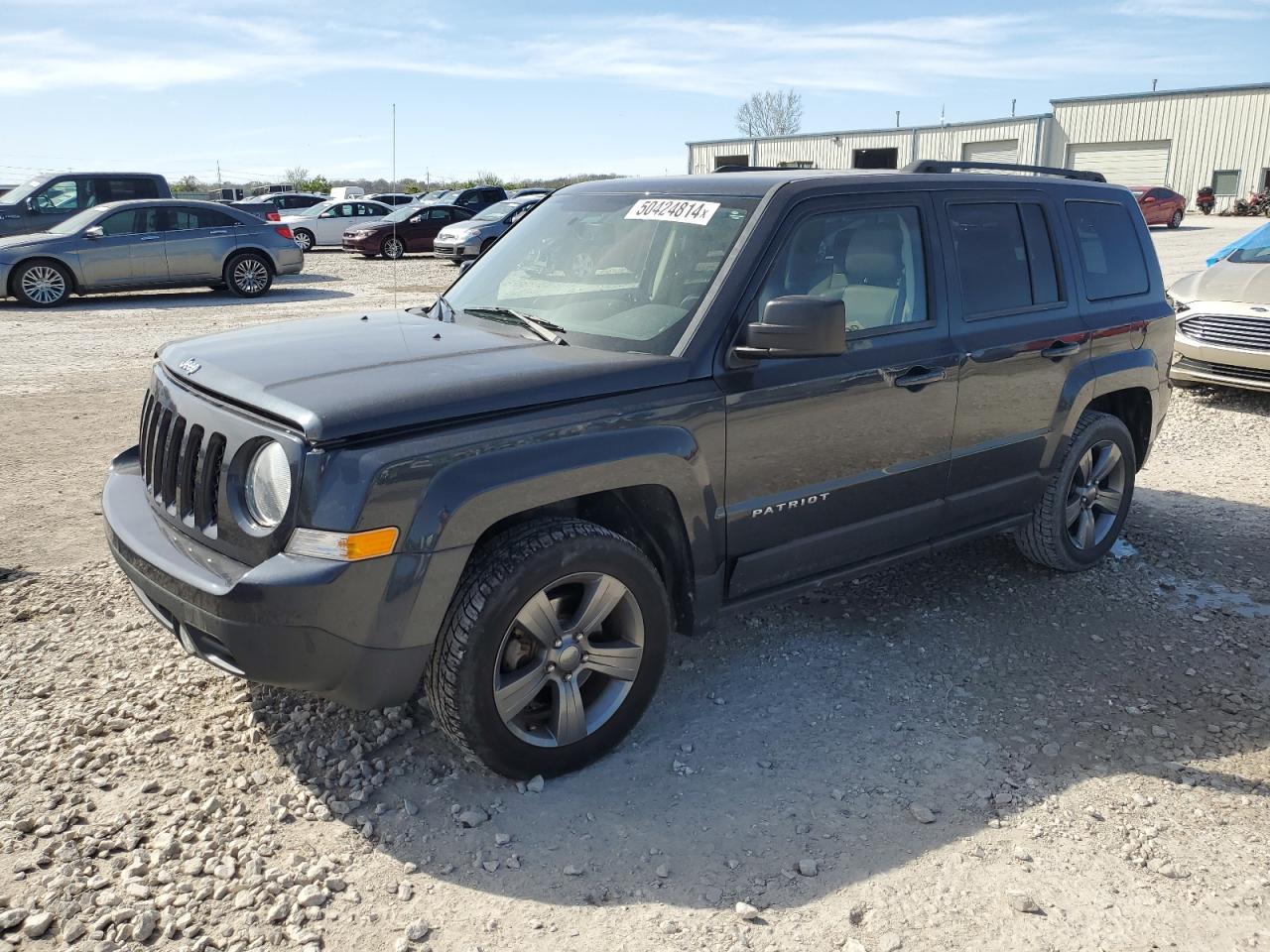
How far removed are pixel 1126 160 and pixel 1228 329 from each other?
46047mm

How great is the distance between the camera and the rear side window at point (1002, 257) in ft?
14.5

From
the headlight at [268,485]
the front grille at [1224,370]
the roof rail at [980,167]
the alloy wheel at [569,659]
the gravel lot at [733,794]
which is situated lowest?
the gravel lot at [733,794]

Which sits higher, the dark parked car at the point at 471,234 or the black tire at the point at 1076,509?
the dark parked car at the point at 471,234

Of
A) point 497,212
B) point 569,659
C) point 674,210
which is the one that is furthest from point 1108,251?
point 497,212

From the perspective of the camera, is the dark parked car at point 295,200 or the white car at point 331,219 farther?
the dark parked car at point 295,200

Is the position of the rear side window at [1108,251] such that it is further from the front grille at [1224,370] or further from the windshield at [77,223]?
the windshield at [77,223]

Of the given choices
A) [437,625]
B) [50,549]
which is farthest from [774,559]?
[50,549]

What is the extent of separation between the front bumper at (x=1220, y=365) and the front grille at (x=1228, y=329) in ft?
0.13

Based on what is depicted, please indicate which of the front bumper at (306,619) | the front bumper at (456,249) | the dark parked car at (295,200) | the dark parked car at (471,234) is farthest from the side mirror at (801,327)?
the dark parked car at (295,200)

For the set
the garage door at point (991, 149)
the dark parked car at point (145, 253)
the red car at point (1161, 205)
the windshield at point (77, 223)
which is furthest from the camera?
the garage door at point (991, 149)

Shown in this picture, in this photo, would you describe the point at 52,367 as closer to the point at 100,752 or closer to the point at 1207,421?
the point at 100,752

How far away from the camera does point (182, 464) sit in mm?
3346

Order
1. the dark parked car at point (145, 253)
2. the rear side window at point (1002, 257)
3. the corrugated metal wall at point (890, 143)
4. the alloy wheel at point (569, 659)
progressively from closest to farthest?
the alloy wheel at point (569, 659)
the rear side window at point (1002, 257)
the dark parked car at point (145, 253)
the corrugated metal wall at point (890, 143)

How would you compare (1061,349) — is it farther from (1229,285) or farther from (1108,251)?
(1229,285)
